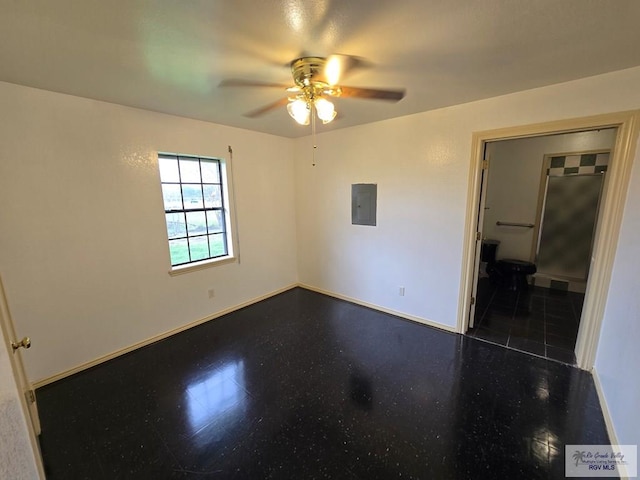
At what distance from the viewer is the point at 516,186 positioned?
4.31m

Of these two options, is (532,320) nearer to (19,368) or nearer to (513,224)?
(513,224)

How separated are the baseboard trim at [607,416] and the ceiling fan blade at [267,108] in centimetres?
324

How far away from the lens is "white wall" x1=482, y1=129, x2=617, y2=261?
4051 mm

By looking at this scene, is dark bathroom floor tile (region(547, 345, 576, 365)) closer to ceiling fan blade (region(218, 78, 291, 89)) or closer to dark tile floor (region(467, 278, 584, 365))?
dark tile floor (region(467, 278, 584, 365))

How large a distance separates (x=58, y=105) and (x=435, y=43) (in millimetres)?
2792

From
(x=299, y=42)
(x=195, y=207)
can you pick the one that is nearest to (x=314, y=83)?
(x=299, y=42)

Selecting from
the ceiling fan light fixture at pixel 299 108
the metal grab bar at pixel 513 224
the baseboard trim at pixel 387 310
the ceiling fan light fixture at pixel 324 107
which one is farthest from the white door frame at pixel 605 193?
the metal grab bar at pixel 513 224

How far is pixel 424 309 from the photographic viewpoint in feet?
10.1

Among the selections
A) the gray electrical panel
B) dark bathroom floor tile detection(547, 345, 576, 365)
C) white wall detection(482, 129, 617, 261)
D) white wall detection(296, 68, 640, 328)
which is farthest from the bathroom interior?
the gray electrical panel

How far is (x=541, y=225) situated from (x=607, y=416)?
3.27m

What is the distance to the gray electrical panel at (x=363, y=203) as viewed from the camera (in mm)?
3291

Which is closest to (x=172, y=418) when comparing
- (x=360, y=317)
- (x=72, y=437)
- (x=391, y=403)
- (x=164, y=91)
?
(x=72, y=437)

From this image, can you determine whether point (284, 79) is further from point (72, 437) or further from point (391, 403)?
point (72, 437)

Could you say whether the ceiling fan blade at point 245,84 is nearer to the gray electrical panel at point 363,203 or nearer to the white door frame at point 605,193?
the gray electrical panel at point 363,203
